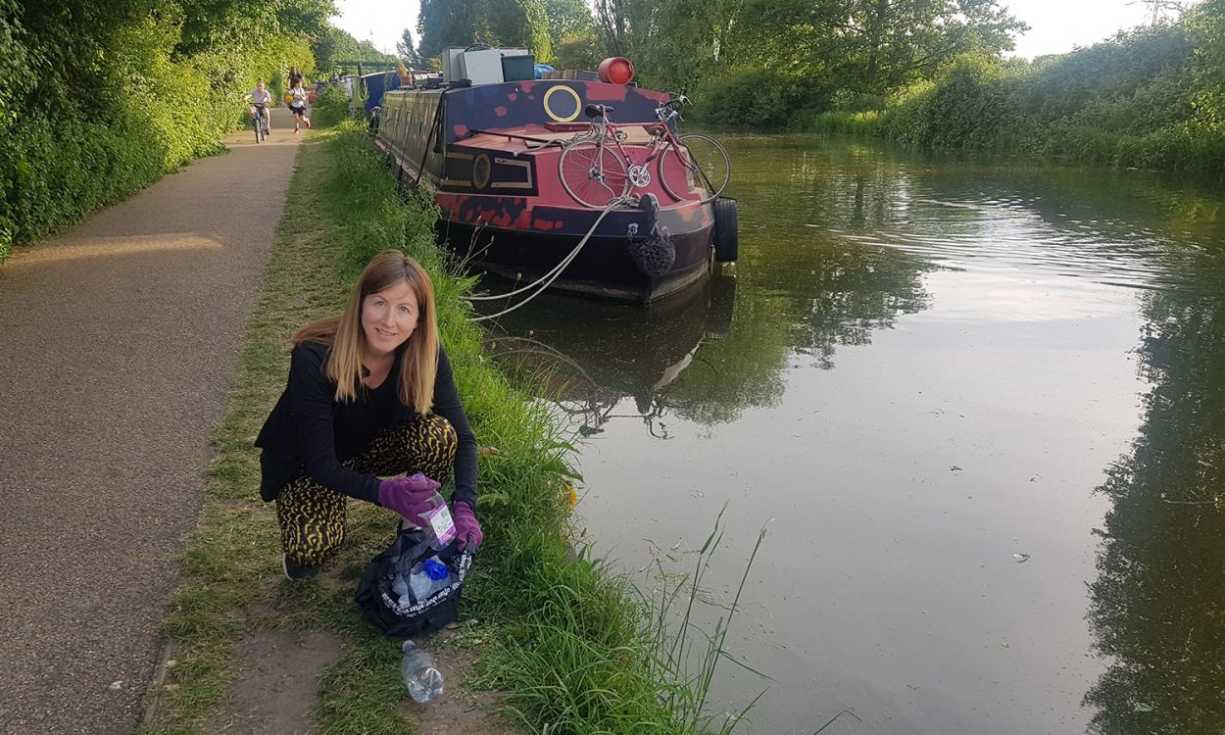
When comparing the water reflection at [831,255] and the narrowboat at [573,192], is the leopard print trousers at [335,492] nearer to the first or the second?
the water reflection at [831,255]

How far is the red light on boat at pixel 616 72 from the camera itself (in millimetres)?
9859

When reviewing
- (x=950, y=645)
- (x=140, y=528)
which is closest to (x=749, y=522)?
(x=950, y=645)

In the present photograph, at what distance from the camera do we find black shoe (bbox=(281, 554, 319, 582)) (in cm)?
301

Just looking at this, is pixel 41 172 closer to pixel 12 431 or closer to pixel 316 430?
pixel 12 431

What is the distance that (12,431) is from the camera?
4.33 meters

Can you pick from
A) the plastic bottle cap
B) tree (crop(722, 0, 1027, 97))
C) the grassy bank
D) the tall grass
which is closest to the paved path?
the grassy bank

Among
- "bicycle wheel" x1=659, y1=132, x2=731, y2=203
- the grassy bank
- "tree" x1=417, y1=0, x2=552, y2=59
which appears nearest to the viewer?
the grassy bank

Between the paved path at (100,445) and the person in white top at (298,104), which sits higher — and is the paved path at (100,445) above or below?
below

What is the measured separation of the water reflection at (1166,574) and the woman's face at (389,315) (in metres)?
2.56

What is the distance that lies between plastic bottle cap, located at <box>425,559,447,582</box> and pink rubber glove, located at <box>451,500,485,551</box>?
0.08 m

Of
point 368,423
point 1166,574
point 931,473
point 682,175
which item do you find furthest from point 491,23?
point 368,423

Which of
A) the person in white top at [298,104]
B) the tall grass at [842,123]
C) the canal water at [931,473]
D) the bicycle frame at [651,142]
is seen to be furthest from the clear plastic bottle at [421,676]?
the tall grass at [842,123]

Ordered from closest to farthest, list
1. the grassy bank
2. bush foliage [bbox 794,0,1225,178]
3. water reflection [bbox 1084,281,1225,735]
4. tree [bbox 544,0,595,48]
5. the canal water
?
the grassy bank
water reflection [bbox 1084,281,1225,735]
the canal water
bush foliage [bbox 794,0,1225,178]
tree [bbox 544,0,595,48]

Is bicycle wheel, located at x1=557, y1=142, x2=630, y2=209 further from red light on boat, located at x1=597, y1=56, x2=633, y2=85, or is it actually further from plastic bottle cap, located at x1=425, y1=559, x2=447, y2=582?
plastic bottle cap, located at x1=425, y1=559, x2=447, y2=582
